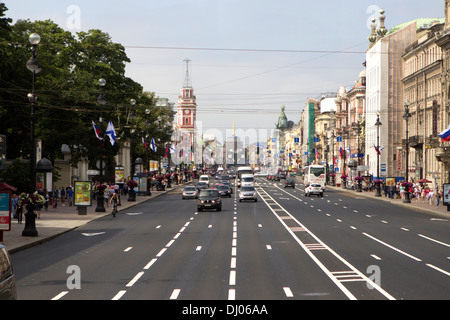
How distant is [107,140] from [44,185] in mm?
21031

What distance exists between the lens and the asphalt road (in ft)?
49.9

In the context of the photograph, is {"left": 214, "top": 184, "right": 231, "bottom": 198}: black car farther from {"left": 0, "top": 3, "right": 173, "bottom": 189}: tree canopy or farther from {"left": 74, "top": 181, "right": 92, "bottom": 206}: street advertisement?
{"left": 74, "top": 181, "right": 92, "bottom": 206}: street advertisement

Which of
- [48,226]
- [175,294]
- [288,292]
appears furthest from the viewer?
[48,226]

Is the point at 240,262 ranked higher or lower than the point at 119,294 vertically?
lower

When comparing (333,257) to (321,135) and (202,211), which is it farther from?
(321,135)

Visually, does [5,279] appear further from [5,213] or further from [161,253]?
[5,213]

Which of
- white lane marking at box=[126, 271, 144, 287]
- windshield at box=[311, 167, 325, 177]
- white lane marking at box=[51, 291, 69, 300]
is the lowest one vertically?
white lane marking at box=[126, 271, 144, 287]

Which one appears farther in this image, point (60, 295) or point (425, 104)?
point (425, 104)

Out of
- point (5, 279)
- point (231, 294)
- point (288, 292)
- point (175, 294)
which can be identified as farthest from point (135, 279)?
point (5, 279)

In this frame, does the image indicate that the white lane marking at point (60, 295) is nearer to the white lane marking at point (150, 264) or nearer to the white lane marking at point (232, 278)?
the white lane marking at point (232, 278)

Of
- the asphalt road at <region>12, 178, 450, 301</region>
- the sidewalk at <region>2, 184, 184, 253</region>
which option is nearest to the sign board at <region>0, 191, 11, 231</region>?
the sidewalk at <region>2, 184, 184, 253</region>

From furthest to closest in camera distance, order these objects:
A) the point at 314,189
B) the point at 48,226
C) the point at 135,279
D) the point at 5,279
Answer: the point at 314,189, the point at 48,226, the point at 135,279, the point at 5,279

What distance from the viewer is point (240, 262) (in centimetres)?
2073
